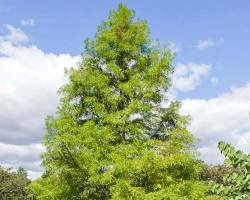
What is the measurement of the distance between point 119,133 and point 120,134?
0.20 feet

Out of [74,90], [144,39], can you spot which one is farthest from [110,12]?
[74,90]

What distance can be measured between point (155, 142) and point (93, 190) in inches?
124

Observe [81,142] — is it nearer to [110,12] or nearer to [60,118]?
[60,118]

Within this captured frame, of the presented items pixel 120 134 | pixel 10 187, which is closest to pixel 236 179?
pixel 120 134

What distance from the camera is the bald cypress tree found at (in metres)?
22.1

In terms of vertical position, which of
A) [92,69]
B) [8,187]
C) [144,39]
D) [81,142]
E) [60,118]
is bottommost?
[81,142]

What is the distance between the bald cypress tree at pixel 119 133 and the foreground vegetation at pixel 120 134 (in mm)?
33

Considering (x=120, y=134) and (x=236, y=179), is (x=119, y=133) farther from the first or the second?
(x=236, y=179)

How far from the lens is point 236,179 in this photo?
23.4ft

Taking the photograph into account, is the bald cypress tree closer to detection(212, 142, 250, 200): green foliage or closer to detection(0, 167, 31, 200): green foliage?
detection(212, 142, 250, 200): green foliage

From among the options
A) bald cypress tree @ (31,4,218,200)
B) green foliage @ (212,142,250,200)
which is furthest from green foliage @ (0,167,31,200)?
green foliage @ (212,142,250,200)

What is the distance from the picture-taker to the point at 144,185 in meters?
22.9

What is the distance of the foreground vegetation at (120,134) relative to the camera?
869 inches

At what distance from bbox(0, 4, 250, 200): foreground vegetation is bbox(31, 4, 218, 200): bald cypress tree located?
3 cm
